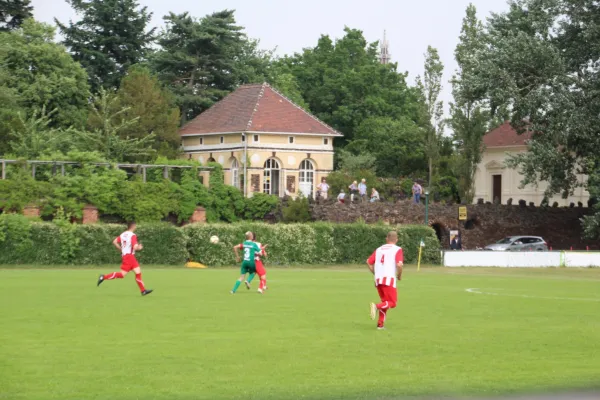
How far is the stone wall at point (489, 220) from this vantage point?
75.6 meters

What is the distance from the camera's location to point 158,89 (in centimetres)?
8869

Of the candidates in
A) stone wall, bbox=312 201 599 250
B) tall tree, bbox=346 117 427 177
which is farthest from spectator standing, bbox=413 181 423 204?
tall tree, bbox=346 117 427 177

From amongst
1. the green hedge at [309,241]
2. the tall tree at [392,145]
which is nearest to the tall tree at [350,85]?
the tall tree at [392,145]

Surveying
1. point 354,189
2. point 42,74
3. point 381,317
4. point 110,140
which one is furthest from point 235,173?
point 381,317

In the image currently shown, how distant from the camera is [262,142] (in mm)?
Answer: 88062

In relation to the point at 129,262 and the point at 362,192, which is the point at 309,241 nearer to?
the point at 362,192

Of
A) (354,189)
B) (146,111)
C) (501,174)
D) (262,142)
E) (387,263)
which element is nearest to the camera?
(387,263)

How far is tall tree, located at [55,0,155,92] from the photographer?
92.8m

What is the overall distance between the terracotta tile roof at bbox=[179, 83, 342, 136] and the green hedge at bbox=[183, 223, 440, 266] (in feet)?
79.5

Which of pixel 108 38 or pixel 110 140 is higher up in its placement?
pixel 108 38

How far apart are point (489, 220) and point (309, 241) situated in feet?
69.6

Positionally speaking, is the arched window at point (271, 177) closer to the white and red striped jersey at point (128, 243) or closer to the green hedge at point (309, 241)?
the green hedge at point (309, 241)

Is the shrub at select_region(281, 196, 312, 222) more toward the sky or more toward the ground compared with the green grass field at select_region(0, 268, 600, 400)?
more toward the sky

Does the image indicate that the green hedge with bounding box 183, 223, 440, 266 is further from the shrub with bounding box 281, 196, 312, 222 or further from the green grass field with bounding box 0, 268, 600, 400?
the green grass field with bounding box 0, 268, 600, 400
